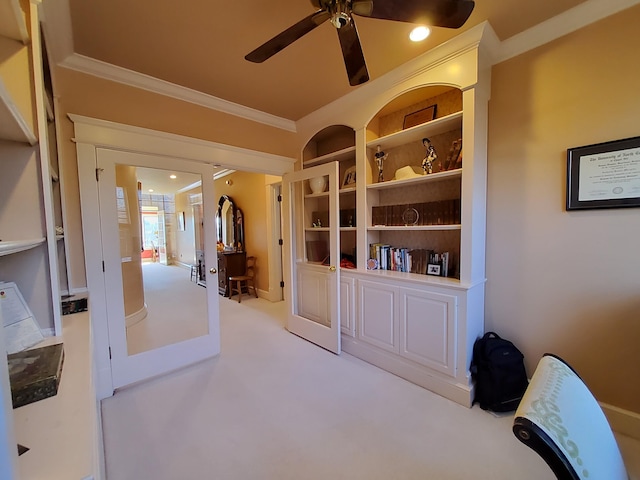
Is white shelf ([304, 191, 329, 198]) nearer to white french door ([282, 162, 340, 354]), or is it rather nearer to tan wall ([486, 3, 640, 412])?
white french door ([282, 162, 340, 354])

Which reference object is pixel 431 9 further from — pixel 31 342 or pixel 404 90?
pixel 31 342

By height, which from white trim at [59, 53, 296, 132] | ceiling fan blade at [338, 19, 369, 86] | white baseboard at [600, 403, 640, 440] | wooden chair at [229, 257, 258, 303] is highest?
white trim at [59, 53, 296, 132]

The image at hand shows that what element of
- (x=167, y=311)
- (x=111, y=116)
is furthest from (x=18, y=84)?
(x=167, y=311)

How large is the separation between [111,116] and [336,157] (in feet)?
7.13

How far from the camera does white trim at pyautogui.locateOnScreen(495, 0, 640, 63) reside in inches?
65.8

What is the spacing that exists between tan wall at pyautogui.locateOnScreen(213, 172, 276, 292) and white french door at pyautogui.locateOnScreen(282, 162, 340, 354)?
5.48ft

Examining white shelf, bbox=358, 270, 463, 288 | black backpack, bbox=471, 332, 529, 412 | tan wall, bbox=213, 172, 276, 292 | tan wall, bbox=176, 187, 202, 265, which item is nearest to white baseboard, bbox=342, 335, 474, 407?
black backpack, bbox=471, 332, 529, 412

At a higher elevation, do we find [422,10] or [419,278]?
[422,10]

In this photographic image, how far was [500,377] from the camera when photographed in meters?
1.95

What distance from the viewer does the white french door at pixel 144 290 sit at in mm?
2252

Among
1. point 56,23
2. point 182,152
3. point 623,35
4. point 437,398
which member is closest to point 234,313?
point 182,152

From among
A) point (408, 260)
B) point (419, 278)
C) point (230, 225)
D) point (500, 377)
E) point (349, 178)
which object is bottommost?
point (500, 377)

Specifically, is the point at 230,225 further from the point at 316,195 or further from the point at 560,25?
the point at 560,25

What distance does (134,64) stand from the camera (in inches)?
85.2
